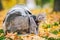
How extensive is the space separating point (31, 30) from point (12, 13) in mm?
783

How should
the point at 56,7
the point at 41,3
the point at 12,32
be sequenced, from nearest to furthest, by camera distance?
1. the point at 12,32
2. the point at 56,7
3. the point at 41,3

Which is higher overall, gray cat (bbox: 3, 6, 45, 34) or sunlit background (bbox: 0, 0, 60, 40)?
gray cat (bbox: 3, 6, 45, 34)

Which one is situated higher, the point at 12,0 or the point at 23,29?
the point at 23,29

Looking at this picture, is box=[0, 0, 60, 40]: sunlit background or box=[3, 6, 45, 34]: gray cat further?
box=[0, 0, 60, 40]: sunlit background

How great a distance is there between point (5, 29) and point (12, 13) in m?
0.53

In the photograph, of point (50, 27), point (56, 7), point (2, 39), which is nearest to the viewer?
point (2, 39)

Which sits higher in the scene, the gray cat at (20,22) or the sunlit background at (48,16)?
the gray cat at (20,22)

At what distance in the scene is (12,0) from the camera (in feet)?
113

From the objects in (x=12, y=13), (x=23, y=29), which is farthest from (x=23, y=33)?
(x=12, y=13)

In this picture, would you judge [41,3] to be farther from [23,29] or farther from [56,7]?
[23,29]

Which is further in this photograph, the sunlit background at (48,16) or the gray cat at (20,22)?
the sunlit background at (48,16)

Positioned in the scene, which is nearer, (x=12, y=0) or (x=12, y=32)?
(x=12, y=32)

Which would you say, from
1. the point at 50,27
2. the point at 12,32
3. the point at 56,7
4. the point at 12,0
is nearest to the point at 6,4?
the point at 12,0

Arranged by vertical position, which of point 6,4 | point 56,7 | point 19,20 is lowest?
point 6,4
